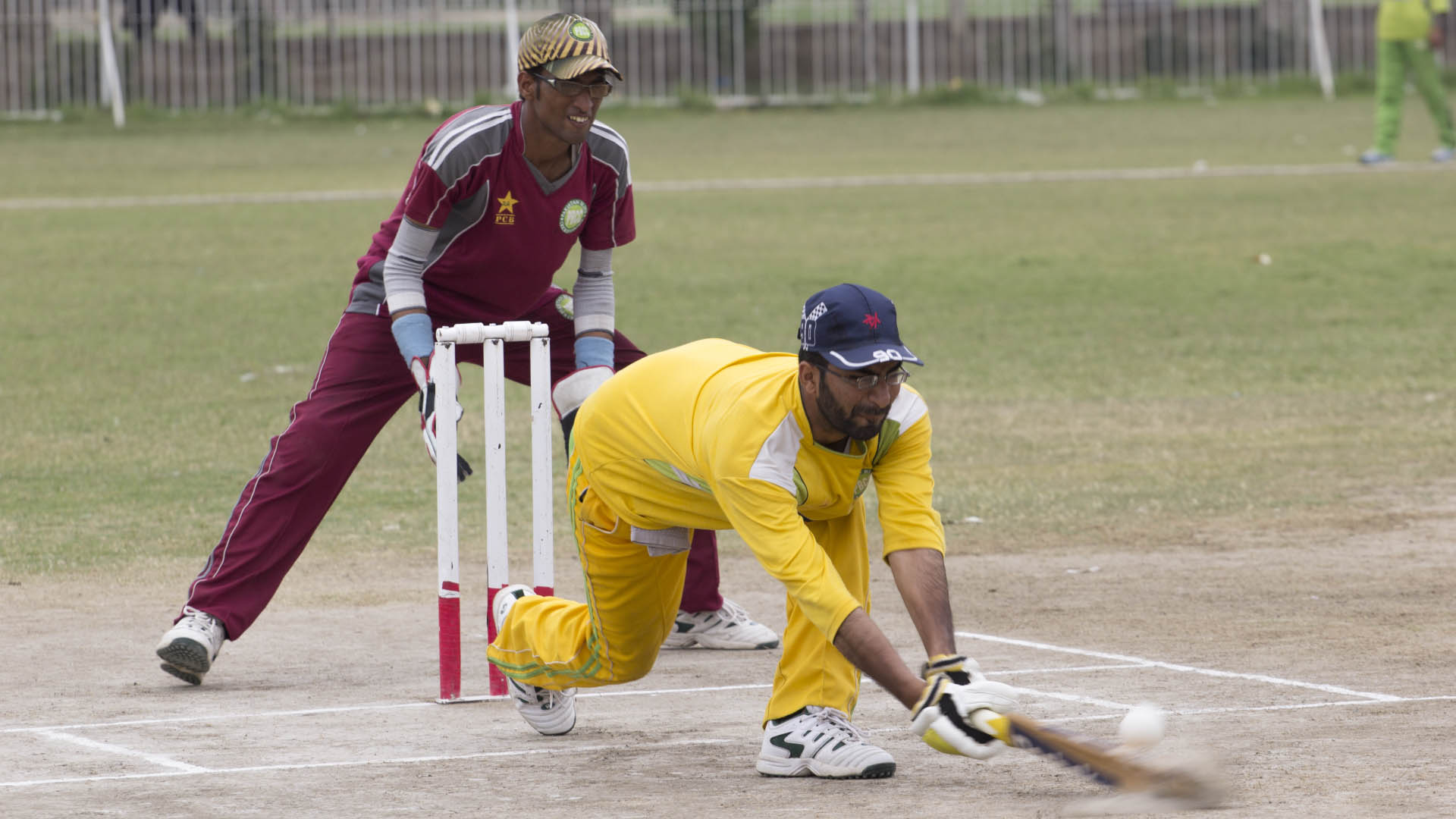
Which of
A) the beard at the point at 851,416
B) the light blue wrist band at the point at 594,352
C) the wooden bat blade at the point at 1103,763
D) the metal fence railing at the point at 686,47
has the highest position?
the metal fence railing at the point at 686,47

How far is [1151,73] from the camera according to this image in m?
31.7

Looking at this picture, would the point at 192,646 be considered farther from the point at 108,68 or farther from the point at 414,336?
the point at 108,68

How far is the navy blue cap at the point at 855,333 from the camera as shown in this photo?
5.06 meters

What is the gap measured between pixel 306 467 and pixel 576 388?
0.94m

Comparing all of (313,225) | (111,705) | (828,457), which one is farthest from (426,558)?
(313,225)

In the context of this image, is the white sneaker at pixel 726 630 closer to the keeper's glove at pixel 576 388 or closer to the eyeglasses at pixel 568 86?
the keeper's glove at pixel 576 388

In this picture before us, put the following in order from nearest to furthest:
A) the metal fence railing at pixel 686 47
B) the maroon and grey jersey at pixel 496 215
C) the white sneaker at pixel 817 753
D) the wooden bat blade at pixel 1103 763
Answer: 1. the wooden bat blade at pixel 1103 763
2. the white sneaker at pixel 817 753
3. the maroon and grey jersey at pixel 496 215
4. the metal fence railing at pixel 686 47

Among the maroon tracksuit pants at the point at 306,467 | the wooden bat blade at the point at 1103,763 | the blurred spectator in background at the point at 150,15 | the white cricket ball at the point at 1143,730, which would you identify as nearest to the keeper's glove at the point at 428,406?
the maroon tracksuit pants at the point at 306,467

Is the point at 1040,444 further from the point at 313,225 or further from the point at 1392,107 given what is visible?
the point at 1392,107

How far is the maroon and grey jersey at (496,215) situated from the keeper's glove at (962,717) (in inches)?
104

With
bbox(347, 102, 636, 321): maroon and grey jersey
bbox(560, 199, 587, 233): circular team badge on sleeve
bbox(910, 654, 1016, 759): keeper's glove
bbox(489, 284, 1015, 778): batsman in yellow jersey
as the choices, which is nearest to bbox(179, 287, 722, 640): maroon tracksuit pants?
bbox(347, 102, 636, 321): maroon and grey jersey

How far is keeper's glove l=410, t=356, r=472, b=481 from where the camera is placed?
21.3 ft

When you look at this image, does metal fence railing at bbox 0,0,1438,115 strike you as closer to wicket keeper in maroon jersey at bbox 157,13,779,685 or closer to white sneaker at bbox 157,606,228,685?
wicket keeper in maroon jersey at bbox 157,13,779,685

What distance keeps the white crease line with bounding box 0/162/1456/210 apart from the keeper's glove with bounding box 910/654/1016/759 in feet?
54.8
